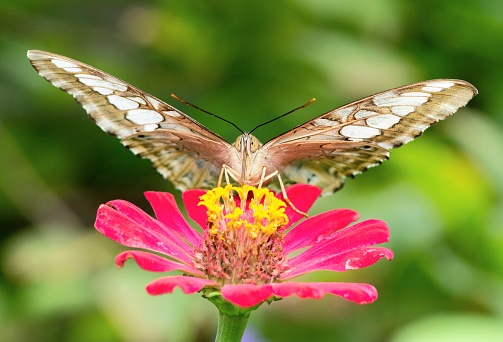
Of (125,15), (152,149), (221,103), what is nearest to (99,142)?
(221,103)

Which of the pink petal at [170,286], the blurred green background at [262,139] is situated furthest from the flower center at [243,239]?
the blurred green background at [262,139]

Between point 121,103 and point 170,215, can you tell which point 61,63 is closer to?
point 121,103

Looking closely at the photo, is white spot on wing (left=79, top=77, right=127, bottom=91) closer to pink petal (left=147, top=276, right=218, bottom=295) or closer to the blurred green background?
pink petal (left=147, top=276, right=218, bottom=295)

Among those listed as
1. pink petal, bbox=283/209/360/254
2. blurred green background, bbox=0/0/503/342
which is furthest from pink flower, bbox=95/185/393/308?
blurred green background, bbox=0/0/503/342

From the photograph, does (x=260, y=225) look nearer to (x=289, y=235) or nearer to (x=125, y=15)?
(x=289, y=235)

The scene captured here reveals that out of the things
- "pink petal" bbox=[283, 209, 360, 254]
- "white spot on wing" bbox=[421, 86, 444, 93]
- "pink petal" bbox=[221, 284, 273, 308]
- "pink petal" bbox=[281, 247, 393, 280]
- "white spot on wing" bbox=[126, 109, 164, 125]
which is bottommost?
"pink petal" bbox=[221, 284, 273, 308]

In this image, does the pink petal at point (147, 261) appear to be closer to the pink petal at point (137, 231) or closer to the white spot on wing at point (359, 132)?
the pink petal at point (137, 231)

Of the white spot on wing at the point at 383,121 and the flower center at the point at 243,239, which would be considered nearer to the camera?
the flower center at the point at 243,239
